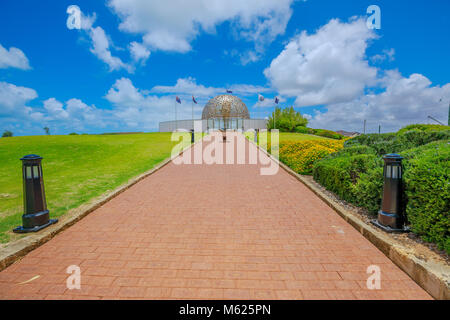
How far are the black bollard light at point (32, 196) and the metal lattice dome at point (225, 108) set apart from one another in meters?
52.9

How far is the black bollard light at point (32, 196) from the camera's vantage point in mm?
4191

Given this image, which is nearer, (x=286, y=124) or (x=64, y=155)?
(x=64, y=155)

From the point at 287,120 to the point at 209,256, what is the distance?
1761 inches

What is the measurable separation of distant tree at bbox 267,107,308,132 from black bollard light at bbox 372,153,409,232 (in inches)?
1662

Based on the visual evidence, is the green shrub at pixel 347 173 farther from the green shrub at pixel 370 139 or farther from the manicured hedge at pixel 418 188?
the green shrub at pixel 370 139

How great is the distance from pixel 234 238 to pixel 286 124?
144 feet

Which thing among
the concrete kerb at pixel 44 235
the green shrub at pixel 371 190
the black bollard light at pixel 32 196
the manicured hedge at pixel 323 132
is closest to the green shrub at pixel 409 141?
the green shrub at pixel 371 190

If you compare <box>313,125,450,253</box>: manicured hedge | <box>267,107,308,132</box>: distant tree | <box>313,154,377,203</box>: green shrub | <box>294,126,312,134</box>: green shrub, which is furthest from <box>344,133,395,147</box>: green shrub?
<box>267,107,308,132</box>: distant tree

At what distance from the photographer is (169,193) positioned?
22.4 ft

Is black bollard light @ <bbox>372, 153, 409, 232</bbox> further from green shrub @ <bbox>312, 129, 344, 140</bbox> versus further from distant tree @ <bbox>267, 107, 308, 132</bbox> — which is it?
distant tree @ <bbox>267, 107, 308, 132</bbox>

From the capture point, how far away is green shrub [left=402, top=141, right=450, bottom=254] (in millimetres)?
3232
